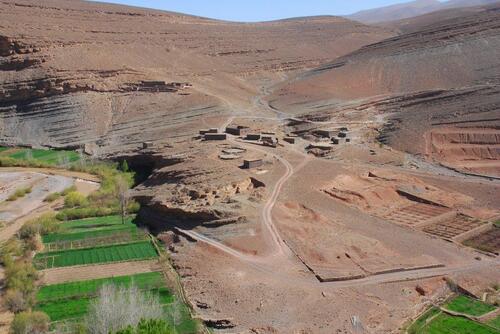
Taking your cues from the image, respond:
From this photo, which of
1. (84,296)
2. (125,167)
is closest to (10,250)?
(84,296)

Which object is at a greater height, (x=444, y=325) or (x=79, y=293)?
(x=444, y=325)

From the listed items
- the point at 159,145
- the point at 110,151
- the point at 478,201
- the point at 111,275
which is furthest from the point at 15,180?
the point at 478,201

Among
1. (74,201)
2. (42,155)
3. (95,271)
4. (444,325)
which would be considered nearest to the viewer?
(444,325)

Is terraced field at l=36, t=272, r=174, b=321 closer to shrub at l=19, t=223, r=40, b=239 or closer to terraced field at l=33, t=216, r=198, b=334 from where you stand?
terraced field at l=33, t=216, r=198, b=334

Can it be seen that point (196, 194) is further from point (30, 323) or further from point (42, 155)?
point (42, 155)

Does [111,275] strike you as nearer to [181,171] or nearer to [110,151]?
[181,171]

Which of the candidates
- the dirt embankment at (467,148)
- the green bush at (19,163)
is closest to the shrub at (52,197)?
the green bush at (19,163)

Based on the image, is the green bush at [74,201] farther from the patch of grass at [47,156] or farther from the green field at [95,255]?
the patch of grass at [47,156]
